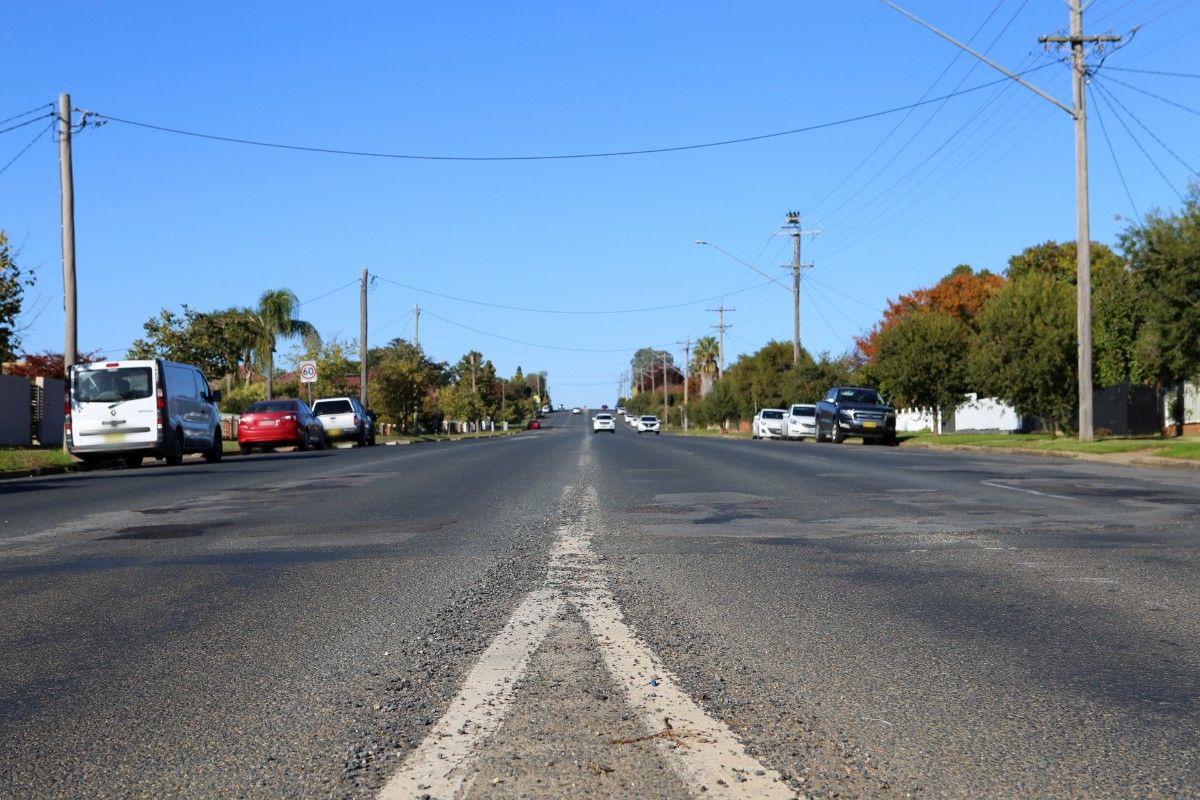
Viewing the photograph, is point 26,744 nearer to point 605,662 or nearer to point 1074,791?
point 605,662

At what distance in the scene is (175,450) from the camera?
2475cm

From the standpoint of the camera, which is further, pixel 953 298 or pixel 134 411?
pixel 953 298

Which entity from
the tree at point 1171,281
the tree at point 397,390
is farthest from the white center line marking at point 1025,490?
the tree at point 397,390

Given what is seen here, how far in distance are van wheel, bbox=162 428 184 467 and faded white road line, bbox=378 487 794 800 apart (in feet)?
62.7

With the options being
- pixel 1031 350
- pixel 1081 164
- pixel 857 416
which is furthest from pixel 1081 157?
pixel 857 416

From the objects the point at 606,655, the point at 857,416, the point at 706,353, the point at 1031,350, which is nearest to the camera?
the point at 606,655

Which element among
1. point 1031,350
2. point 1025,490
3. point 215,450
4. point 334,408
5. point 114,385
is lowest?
point 1025,490

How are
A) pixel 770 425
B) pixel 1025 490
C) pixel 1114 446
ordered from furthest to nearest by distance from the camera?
pixel 770 425
pixel 1114 446
pixel 1025 490

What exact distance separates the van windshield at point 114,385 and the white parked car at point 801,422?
30.5 m

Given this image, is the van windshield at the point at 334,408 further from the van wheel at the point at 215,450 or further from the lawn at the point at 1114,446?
the lawn at the point at 1114,446

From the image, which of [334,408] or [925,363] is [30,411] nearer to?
[334,408]

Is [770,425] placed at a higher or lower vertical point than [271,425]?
lower

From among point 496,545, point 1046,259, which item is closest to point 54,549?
point 496,545

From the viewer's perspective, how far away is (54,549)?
10.2m
